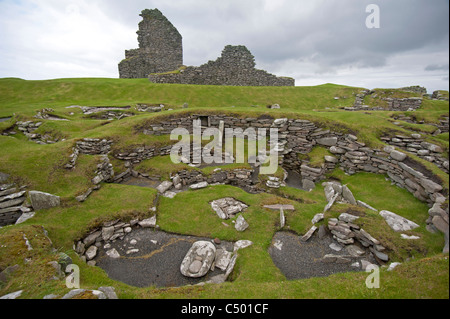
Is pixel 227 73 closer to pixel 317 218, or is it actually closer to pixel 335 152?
pixel 335 152

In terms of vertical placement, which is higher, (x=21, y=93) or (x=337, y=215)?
(x=21, y=93)

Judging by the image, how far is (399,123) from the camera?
16688 mm

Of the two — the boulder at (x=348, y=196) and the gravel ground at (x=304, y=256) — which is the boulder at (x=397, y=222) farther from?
the gravel ground at (x=304, y=256)

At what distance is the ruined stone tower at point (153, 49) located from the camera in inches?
1639

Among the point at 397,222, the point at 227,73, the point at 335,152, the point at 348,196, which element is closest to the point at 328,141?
the point at 335,152

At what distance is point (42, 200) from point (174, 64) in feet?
139

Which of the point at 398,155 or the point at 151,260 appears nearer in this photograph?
the point at 151,260

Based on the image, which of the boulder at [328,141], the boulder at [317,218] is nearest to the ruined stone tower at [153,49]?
the boulder at [328,141]

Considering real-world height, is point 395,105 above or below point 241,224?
above

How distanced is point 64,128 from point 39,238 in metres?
14.2

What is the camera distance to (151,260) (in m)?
9.16
